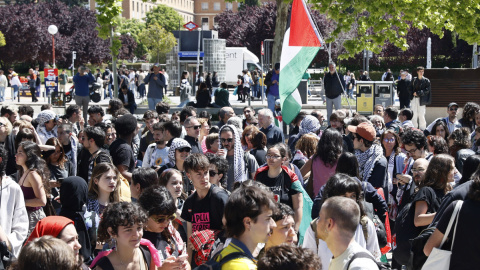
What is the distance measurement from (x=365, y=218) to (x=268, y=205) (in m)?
1.43

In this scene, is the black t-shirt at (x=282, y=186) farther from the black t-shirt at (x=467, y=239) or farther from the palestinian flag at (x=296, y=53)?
the palestinian flag at (x=296, y=53)

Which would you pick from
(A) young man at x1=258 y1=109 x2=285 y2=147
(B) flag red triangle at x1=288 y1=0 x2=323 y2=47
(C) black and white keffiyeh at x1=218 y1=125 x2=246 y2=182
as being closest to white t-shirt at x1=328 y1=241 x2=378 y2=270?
(C) black and white keffiyeh at x1=218 y1=125 x2=246 y2=182

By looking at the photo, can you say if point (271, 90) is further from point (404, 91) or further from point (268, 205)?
point (268, 205)

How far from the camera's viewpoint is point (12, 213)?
5.36 meters

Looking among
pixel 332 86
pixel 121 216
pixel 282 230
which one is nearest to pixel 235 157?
pixel 282 230

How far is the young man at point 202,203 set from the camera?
215 inches

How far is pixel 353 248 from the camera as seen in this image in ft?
12.2

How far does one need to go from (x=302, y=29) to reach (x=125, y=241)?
6953 millimetres

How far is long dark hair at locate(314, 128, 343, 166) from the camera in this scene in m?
6.89

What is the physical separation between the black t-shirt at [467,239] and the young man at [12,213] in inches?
136

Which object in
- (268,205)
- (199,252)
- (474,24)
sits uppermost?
(474,24)

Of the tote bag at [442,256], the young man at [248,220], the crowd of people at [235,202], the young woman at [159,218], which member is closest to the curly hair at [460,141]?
the crowd of people at [235,202]

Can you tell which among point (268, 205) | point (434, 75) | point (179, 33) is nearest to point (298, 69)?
point (268, 205)

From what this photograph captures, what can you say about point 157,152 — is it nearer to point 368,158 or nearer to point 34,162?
point 34,162
